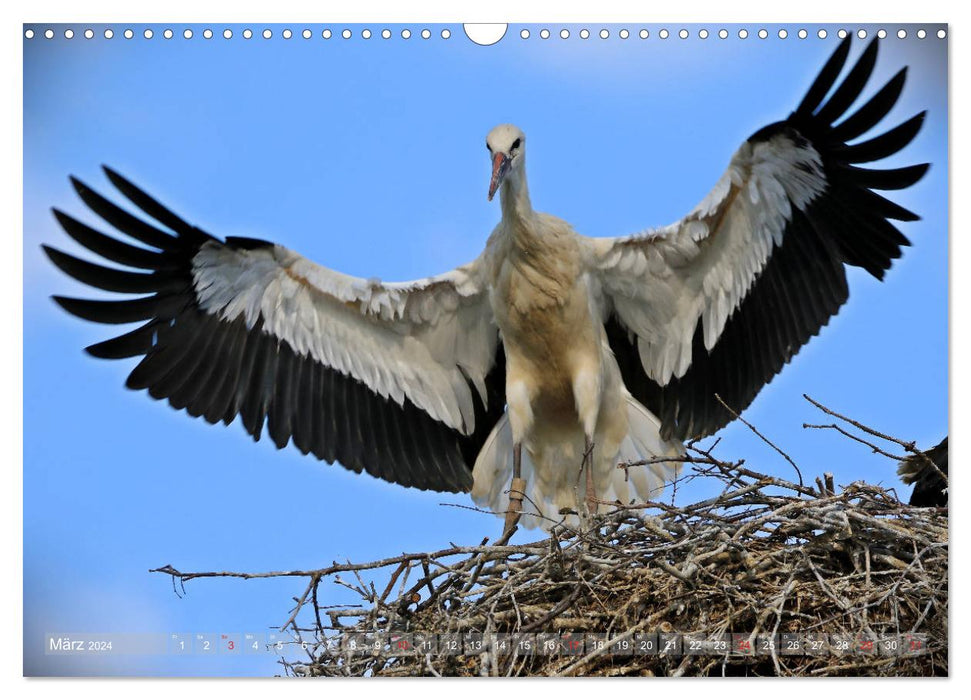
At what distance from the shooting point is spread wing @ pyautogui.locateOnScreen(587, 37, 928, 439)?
381 cm

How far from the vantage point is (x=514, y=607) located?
3420 mm

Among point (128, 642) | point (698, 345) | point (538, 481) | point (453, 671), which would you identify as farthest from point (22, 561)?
point (698, 345)

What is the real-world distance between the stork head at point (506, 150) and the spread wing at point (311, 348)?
396mm

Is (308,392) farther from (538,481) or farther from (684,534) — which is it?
(684,534)

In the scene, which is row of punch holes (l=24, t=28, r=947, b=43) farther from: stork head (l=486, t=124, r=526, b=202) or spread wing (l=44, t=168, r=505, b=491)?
spread wing (l=44, t=168, r=505, b=491)

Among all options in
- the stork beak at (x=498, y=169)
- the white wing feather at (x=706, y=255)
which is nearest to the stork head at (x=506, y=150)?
the stork beak at (x=498, y=169)

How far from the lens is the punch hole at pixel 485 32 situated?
3330mm

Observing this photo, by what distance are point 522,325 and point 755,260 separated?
70 cm

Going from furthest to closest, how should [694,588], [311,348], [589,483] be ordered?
[311,348] < [589,483] < [694,588]

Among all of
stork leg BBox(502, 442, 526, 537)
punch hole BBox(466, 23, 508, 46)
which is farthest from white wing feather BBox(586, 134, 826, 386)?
punch hole BBox(466, 23, 508, 46)

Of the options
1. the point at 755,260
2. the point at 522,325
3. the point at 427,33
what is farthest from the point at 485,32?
the point at 755,260

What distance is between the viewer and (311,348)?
439 cm

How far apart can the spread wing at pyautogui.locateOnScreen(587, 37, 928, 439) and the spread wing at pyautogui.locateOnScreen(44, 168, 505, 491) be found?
18.5 inches

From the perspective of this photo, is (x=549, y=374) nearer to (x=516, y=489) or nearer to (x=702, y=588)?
(x=516, y=489)
